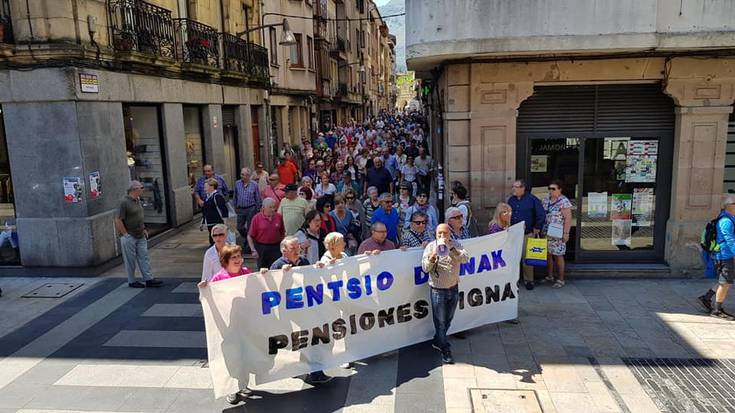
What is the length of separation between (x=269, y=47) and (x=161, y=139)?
1097cm

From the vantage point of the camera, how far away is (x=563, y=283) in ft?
29.2

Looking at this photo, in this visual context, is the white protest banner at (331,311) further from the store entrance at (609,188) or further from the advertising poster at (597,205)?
the advertising poster at (597,205)

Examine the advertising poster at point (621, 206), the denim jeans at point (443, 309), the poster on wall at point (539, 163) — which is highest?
the poster on wall at point (539, 163)

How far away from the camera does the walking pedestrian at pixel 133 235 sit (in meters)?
8.86

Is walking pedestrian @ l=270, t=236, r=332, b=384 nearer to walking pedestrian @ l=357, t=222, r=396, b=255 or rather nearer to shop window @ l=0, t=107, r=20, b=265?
walking pedestrian @ l=357, t=222, r=396, b=255

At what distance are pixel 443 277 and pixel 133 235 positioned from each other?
5526 mm

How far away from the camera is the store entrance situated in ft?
30.5

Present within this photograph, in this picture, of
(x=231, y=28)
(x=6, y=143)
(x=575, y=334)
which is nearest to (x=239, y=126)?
(x=231, y=28)

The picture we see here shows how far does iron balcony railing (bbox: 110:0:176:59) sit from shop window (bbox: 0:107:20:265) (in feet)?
10.1

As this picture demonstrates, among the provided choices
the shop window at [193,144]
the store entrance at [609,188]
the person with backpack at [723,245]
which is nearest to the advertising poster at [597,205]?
the store entrance at [609,188]

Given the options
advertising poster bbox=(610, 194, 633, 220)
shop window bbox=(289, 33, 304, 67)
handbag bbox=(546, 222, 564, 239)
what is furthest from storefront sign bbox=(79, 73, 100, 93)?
shop window bbox=(289, 33, 304, 67)

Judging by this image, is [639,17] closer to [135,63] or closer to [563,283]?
[563,283]

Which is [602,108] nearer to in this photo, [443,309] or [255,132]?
[443,309]

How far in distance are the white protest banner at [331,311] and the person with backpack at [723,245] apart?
2.68 meters
